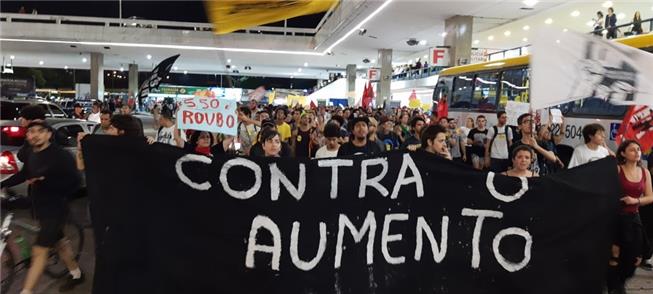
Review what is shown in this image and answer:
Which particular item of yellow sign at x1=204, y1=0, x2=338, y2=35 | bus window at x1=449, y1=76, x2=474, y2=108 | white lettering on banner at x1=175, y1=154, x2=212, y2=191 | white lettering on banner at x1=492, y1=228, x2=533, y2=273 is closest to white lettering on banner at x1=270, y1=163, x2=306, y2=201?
white lettering on banner at x1=175, y1=154, x2=212, y2=191

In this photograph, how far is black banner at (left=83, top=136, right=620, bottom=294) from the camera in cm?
368

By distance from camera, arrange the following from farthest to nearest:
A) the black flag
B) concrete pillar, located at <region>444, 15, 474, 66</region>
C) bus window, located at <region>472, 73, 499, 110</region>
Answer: concrete pillar, located at <region>444, 15, 474, 66</region>
bus window, located at <region>472, 73, 499, 110</region>
the black flag

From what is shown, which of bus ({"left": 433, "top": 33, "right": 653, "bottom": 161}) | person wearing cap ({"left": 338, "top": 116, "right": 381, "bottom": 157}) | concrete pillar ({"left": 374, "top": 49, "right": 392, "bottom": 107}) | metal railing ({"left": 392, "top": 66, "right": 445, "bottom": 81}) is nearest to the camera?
person wearing cap ({"left": 338, "top": 116, "right": 381, "bottom": 157})

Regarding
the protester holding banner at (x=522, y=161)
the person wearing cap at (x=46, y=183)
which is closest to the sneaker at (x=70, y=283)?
the person wearing cap at (x=46, y=183)

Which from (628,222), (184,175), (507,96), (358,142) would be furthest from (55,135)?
(507,96)

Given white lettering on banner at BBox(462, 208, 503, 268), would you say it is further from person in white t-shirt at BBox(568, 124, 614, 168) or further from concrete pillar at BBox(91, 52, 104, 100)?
concrete pillar at BBox(91, 52, 104, 100)

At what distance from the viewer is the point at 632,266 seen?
4488 mm

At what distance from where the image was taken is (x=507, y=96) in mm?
12461

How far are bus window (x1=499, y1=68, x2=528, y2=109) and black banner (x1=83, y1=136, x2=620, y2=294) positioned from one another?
7983 mm

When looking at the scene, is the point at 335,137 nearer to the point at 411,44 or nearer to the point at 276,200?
the point at 276,200

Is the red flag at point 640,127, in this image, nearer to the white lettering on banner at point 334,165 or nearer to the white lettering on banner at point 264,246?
the white lettering on banner at point 334,165

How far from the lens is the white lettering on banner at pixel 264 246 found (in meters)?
3.69

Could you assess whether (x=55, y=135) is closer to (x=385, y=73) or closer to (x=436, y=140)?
(x=436, y=140)

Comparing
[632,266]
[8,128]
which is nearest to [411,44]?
[8,128]
